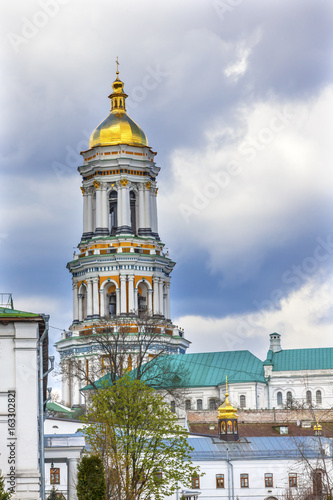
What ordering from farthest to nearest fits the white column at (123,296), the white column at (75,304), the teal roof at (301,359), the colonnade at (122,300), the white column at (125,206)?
the white column at (75,304) < the white column at (125,206) < the colonnade at (122,300) < the white column at (123,296) < the teal roof at (301,359)

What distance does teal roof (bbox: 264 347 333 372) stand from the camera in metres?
91.9

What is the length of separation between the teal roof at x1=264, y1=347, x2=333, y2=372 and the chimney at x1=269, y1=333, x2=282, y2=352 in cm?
69

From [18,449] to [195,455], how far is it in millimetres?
30913

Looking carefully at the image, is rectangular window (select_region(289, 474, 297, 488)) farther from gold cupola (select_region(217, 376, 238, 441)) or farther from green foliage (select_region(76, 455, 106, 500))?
green foliage (select_region(76, 455, 106, 500))

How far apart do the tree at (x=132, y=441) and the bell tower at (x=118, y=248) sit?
43.6 m

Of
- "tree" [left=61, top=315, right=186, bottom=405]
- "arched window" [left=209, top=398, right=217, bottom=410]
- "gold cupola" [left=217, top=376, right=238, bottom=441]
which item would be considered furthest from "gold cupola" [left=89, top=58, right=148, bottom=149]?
"gold cupola" [left=217, top=376, right=238, bottom=441]

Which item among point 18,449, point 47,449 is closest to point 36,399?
point 18,449

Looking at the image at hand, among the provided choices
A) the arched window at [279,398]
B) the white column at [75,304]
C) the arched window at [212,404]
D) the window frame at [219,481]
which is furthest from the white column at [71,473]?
the white column at [75,304]

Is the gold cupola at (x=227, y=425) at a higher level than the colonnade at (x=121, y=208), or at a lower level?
lower

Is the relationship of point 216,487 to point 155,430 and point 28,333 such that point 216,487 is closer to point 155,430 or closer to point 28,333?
point 155,430

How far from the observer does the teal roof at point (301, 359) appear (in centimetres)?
9194

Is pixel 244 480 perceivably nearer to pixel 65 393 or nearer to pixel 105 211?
pixel 65 393

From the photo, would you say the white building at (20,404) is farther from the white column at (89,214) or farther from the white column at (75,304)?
the white column at (89,214)

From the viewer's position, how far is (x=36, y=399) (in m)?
39.1
